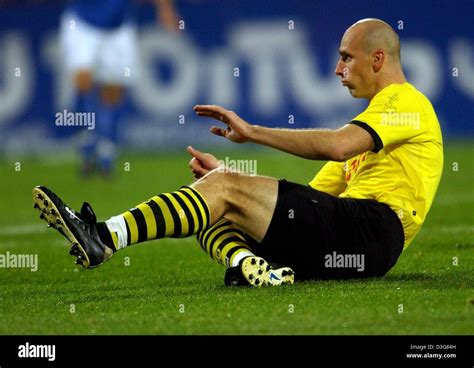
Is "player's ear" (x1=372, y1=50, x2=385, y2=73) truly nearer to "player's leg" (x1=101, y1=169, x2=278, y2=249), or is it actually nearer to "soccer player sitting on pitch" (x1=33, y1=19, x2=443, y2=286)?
"soccer player sitting on pitch" (x1=33, y1=19, x2=443, y2=286)

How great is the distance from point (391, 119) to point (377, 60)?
44cm

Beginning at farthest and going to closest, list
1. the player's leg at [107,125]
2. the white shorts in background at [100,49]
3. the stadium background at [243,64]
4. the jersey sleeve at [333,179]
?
the stadium background at [243,64] < the white shorts in background at [100,49] < the player's leg at [107,125] < the jersey sleeve at [333,179]

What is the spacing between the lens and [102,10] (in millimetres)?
15070

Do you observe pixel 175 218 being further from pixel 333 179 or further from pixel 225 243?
pixel 333 179

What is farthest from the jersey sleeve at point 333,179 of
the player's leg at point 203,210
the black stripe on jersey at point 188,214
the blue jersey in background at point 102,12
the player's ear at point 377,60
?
the blue jersey in background at point 102,12

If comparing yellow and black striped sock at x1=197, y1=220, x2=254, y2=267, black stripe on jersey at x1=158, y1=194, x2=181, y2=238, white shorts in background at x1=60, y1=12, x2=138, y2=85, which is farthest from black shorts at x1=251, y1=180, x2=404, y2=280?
white shorts in background at x1=60, y1=12, x2=138, y2=85

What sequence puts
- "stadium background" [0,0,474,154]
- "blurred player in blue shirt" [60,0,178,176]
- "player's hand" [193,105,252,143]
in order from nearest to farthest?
"player's hand" [193,105,252,143] → "blurred player in blue shirt" [60,0,178,176] → "stadium background" [0,0,474,154]

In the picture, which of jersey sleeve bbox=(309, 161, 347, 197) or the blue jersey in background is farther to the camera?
the blue jersey in background

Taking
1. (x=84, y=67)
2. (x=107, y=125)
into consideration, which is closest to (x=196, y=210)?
(x=107, y=125)

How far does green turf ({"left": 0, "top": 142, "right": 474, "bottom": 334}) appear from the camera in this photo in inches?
183

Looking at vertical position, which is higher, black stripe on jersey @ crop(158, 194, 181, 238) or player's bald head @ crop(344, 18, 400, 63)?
player's bald head @ crop(344, 18, 400, 63)

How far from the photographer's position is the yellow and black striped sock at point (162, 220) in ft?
17.1

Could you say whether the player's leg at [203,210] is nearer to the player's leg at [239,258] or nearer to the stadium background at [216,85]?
the player's leg at [239,258]

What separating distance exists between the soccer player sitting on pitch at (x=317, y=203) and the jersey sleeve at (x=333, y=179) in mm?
253
